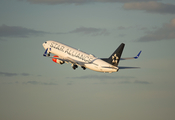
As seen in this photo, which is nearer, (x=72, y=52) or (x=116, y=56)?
(x=116, y=56)

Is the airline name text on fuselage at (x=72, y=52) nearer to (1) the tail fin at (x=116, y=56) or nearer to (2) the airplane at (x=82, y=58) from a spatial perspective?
(2) the airplane at (x=82, y=58)

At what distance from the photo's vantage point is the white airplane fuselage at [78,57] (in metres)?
91.4

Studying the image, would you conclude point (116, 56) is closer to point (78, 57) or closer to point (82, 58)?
point (82, 58)

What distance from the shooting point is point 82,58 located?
96812mm

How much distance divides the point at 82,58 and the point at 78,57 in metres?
1.66

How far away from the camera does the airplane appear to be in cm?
9023

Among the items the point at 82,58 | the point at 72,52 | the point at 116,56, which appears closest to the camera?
the point at 116,56

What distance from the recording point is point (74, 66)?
325 ft

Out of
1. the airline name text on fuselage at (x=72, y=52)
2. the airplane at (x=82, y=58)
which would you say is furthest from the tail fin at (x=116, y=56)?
the airline name text on fuselage at (x=72, y=52)

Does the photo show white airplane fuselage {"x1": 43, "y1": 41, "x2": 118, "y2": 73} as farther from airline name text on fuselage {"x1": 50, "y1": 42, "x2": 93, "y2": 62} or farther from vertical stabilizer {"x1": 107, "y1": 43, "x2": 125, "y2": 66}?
vertical stabilizer {"x1": 107, "y1": 43, "x2": 125, "y2": 66}

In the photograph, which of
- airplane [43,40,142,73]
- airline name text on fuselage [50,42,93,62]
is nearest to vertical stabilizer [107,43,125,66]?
airplane [43,40,142,73]

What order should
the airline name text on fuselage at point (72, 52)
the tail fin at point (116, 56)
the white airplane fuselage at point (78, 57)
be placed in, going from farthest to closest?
1. the airline name text on fuselage at point (72, 52)
2. the white airplane fuselage at point (78, 57)
3. the tail fin at point (116, 56)

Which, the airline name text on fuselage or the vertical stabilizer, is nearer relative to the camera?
the vertical stabilizer

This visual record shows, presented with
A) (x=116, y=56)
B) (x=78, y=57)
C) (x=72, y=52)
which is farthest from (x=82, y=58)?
(x=116, y=56)
